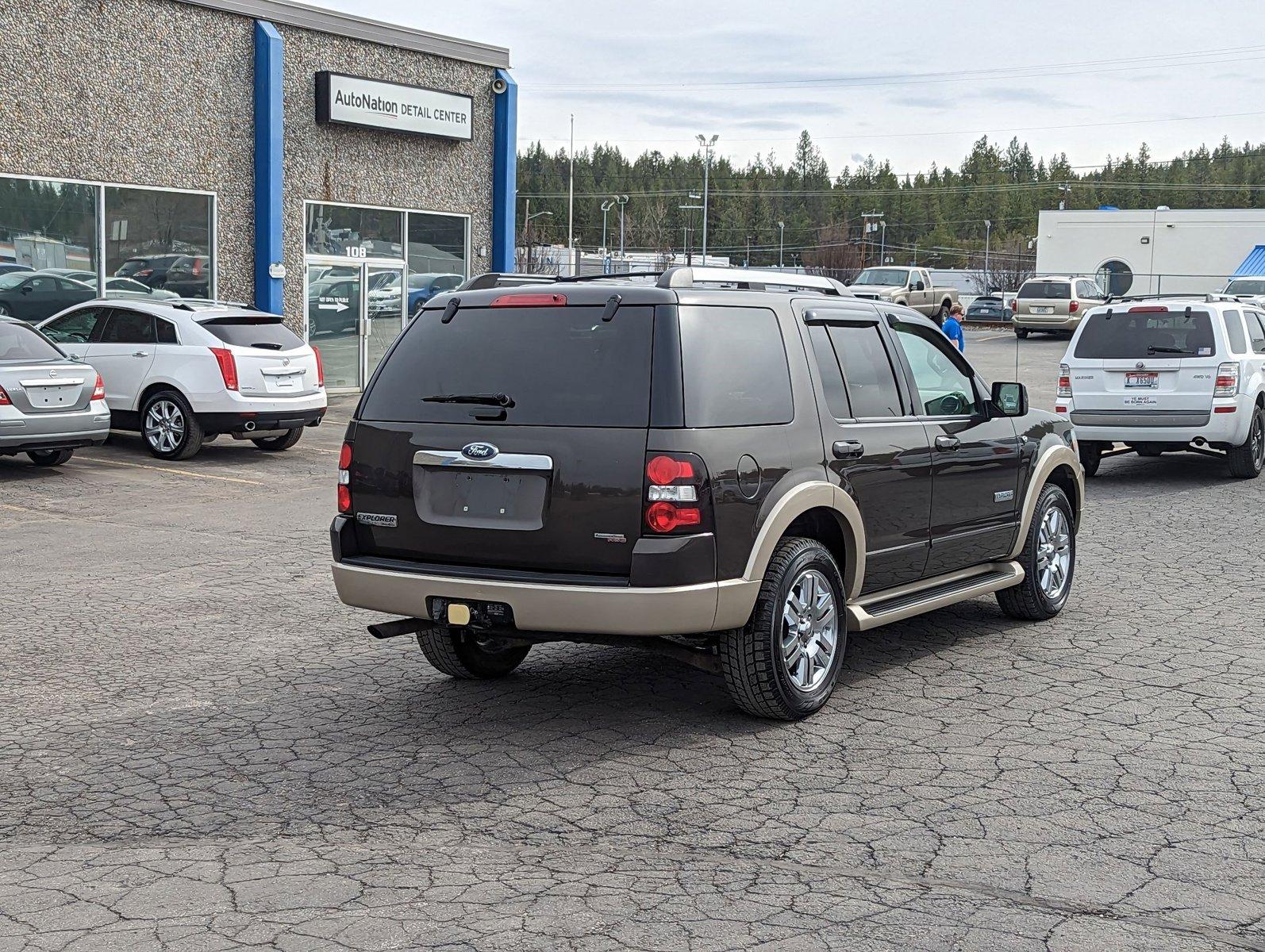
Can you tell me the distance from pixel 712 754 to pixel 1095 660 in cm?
260

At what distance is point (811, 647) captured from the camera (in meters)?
6.27

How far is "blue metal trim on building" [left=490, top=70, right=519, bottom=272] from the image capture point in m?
26.5

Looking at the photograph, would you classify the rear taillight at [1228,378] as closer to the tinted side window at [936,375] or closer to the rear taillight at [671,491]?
the tinted side window at [936,375]

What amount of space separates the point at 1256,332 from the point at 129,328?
1261cm

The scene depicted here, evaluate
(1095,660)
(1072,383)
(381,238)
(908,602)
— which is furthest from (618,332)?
(381,238)

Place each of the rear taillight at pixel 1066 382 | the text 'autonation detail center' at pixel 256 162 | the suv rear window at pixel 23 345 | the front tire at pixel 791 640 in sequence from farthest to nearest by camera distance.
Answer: the text 'autonation detail center' at pixel 256 162 < the rear taillight at pixel 1066 382 < the suv rear window at pixel 23 345 < the front tire at pixel 791 640

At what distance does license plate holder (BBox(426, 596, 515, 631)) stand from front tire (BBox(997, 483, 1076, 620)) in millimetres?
3401

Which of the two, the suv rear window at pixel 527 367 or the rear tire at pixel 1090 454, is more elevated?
the suv rear window at pixel 527 367

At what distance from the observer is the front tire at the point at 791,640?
594 cm

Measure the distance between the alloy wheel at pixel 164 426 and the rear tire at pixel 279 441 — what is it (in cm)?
148

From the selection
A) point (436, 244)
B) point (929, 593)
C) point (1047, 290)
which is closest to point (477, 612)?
point (929, 593)

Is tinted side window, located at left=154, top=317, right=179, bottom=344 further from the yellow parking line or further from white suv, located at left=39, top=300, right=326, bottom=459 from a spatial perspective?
the yellow parking line

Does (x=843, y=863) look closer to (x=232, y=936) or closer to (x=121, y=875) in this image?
(x=232, y=936)

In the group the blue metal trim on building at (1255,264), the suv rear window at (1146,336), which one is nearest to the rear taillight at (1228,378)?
the suv rear window at (1146,336)
